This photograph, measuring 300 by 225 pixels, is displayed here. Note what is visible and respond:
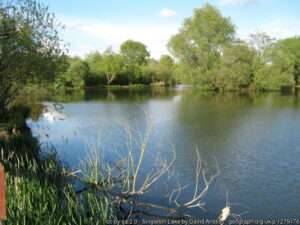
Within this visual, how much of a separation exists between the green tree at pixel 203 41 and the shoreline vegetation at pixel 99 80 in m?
0.14

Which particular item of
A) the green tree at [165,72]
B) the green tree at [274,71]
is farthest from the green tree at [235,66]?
the green tree at [165,72]

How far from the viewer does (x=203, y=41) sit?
4878 centimetres

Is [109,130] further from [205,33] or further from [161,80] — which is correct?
[161,80]

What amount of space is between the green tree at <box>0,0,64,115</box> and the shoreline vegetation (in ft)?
0.11

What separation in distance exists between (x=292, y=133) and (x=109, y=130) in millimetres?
9130

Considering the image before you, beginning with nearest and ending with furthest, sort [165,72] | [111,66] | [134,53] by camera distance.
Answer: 1. [111,66]
2. [165,72]
3. [134,53]

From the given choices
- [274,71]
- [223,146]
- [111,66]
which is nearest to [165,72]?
[111,66]

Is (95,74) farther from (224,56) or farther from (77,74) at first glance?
(224,56)

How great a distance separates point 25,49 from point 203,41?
38.9m

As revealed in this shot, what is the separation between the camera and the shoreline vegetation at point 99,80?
6.25m

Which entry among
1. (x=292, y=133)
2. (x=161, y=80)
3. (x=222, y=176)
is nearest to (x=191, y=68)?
(x=161, y=80)

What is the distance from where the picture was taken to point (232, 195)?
860 cm

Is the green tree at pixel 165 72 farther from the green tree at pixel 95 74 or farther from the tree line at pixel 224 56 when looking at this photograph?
the tree line at pixel 224 56

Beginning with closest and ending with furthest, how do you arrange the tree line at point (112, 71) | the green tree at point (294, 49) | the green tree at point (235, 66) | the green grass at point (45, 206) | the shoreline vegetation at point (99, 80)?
the green grass at point (45, 206) → the shoreline vegetation at point (99, 80) → the green tree at point (235, 66) → the green tree at point (294, 49) → the tree line at point (112, 71)
